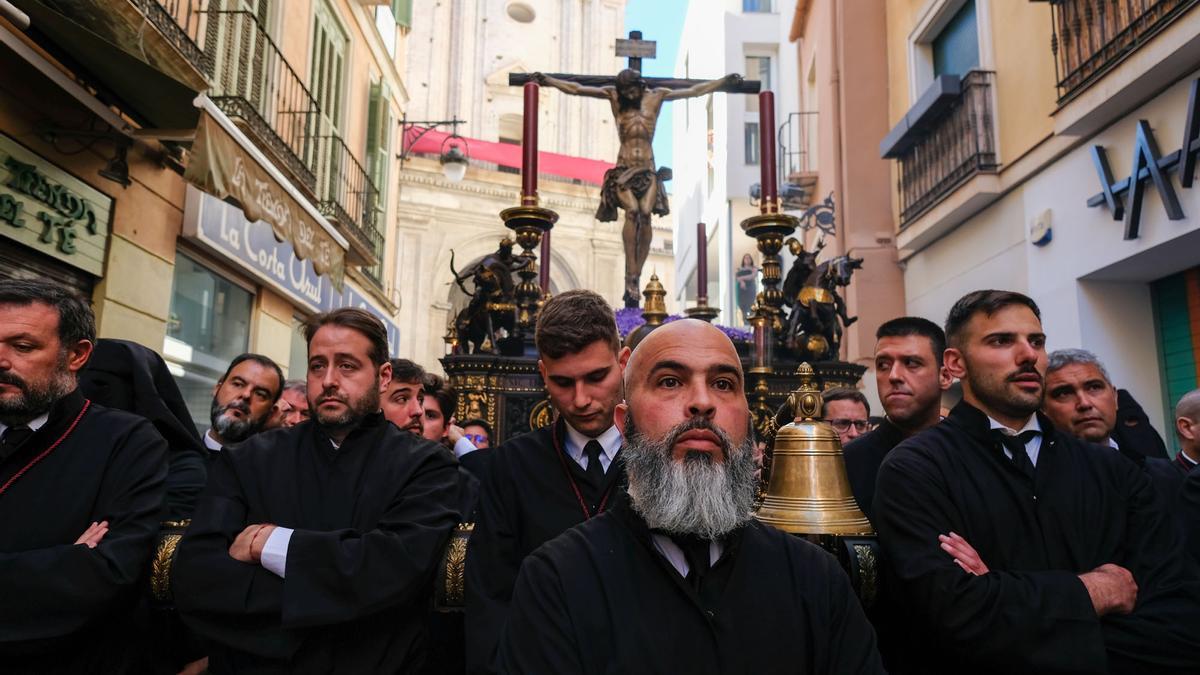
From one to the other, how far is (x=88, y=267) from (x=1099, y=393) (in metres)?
6.91

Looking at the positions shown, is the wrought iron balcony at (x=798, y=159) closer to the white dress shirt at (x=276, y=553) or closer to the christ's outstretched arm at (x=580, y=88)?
the christ's outstretched arm at (x=580, y=88)

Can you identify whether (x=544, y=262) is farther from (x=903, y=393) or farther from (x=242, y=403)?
(x=903, y=393)

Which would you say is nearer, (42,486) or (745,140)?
(42,486)

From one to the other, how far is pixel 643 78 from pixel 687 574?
482 cm

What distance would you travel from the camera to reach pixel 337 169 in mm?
11812

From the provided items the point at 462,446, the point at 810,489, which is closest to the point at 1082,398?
the point at 810,489

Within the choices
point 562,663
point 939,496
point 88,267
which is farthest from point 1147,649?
point 88,267

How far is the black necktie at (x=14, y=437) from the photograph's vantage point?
229 centimetres

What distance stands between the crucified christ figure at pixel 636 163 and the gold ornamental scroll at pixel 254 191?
275cm

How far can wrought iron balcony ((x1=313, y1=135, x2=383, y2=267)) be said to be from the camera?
437 inches

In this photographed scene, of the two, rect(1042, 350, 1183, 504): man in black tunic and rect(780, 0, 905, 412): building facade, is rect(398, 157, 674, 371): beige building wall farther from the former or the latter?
rect(1042, 350, 1183, 504): man in black tunic

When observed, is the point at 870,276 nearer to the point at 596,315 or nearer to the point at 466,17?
the point at 596,315

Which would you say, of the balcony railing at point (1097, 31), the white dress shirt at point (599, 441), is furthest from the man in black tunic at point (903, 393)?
the balcony railing at point (1097, 31)

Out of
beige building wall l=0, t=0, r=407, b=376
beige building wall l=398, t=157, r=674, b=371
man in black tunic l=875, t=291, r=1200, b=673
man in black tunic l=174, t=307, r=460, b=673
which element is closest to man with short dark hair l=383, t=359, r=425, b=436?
man in black tunic l=174, t=307, r=460, b=673
